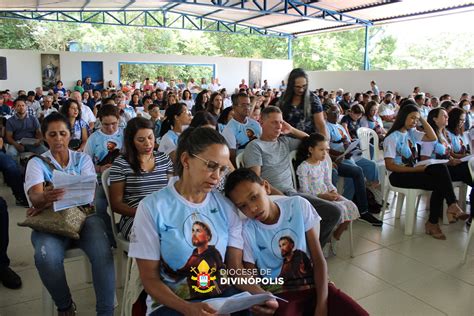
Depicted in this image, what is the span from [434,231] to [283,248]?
231 cm

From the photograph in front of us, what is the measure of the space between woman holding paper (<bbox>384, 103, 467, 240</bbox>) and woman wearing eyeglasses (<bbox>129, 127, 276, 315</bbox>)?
2.40 m

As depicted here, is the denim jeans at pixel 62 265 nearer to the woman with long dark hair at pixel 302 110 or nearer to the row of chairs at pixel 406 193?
the woman with long dark hair at pixel 302 110

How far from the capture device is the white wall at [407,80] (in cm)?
1144

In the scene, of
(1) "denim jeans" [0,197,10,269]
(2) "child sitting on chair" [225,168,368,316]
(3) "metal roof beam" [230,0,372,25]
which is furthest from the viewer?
(3) "metal roof beam" [230,0,372,25]

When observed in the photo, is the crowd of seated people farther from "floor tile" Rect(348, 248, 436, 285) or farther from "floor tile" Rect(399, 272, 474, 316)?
"floor tile" Rect(399, 272, 474, 316)

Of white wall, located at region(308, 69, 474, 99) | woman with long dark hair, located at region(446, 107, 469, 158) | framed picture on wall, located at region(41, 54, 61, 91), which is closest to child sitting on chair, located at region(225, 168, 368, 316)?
woman with long dark hair, located at region(446, 107, 469, 158)

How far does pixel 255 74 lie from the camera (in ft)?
54.7

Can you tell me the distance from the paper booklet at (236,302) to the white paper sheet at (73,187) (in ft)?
3.25

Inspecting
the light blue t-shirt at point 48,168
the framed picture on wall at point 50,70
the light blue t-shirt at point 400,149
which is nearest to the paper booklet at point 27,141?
the light blue t-shirt at point 48,168

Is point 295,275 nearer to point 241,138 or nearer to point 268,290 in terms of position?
point 268,290

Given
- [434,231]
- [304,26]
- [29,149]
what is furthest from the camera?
[304,26]

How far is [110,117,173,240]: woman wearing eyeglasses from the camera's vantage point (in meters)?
2.12

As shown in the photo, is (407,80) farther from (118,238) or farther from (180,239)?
(180,239)

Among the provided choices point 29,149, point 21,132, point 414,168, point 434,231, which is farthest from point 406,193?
point 21,132
